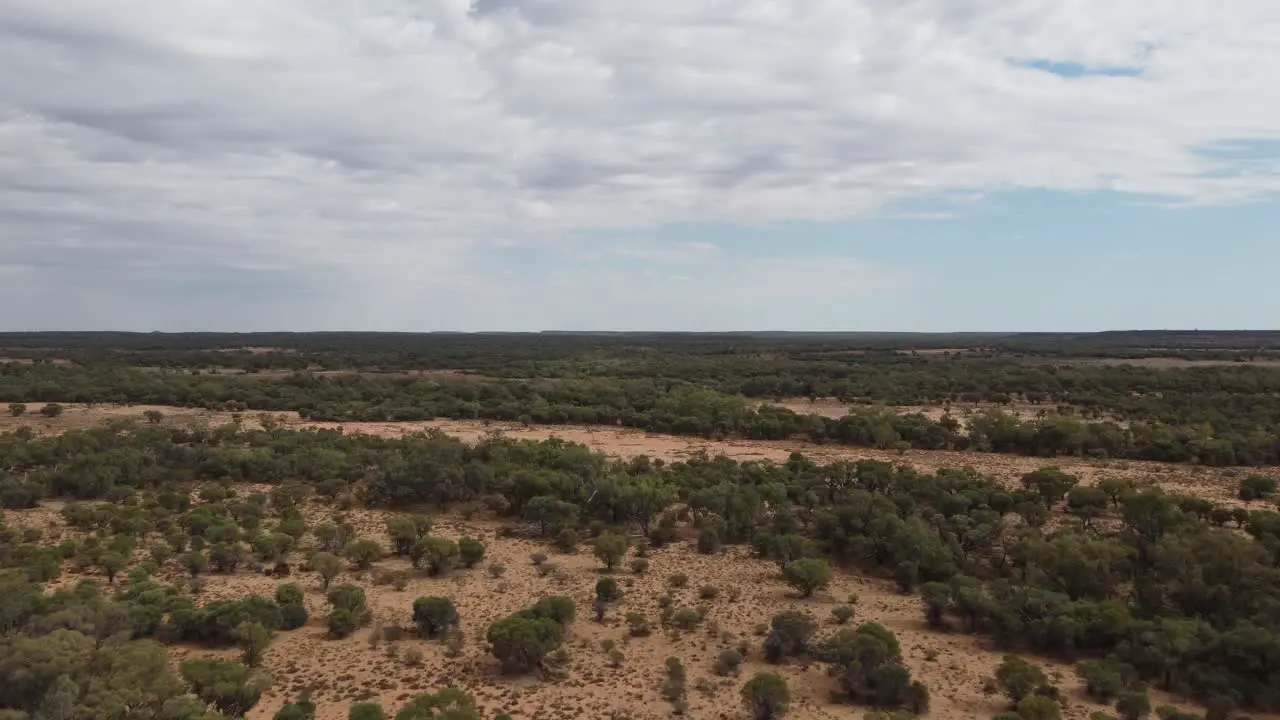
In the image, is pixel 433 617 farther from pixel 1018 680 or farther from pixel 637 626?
pixel 1018 680

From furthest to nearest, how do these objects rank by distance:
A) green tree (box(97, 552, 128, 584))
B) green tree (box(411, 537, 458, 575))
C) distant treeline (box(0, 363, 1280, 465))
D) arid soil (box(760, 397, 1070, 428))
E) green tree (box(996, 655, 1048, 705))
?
arid soil (box(760, 397, 1070, 428))
distant treeline (box(0, 363, 1280, 465))
green tree (box(411, 537, 458, 575))
green tree (box(97, 552, 128, 584))
green tree (box(996, 655, 1048, 705))

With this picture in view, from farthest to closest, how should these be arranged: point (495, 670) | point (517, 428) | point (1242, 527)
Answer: point (517, 428)
point (1242, 527)
point (495, 670)

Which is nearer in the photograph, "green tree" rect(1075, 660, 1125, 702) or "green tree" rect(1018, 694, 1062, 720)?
"green tree" rect(1018, 694, 1062, 720)

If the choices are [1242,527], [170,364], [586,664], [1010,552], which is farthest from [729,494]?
[170,364]

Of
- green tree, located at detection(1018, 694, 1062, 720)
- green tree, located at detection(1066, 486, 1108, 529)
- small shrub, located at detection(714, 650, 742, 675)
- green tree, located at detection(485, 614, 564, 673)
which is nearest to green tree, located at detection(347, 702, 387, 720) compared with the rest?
green tree, located at detection(485, 614, 564, 673)

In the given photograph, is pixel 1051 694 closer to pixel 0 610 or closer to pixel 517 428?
pixel 0 610

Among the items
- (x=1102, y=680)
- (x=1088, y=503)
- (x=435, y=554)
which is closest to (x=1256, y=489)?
(x=1088, y=503)

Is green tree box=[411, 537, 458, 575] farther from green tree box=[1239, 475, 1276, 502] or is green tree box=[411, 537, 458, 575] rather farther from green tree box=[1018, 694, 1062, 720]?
green tree box=[1239, 475, 1276, 502]
